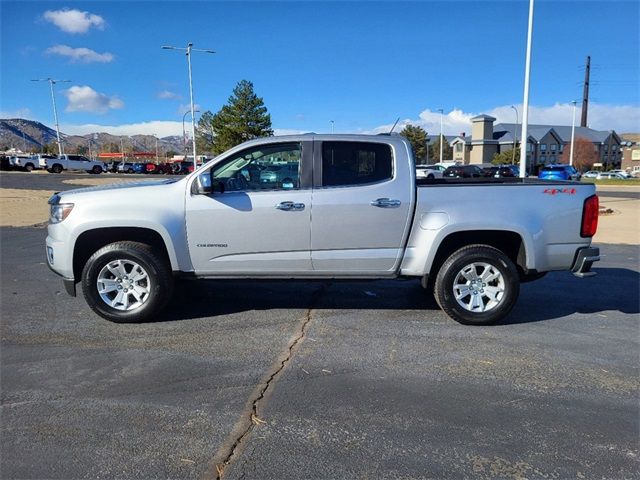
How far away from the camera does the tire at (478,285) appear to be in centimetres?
504

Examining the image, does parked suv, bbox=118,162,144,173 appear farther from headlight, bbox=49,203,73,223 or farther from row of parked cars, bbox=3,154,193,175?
headlight, bbox=49,203,73,223

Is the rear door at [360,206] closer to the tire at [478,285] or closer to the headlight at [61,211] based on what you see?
the tire at [478,285]

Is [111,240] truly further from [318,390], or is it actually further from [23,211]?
[23,211]

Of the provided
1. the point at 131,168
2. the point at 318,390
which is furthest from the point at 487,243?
the point at 131,168

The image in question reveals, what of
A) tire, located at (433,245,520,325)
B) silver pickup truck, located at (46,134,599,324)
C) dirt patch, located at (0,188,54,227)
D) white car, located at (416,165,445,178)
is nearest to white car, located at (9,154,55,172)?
dirt patch, located at (0,188,54,227)

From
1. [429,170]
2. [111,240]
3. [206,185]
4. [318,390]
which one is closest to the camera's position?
[318,390]

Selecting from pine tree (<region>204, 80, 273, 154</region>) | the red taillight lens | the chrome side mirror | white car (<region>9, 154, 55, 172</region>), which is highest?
pine tree (<region>204, 80, 273, 154</region>)

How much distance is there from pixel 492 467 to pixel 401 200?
2792 mm

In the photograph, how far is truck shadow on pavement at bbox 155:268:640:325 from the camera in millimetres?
5641

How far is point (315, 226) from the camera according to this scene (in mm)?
5000

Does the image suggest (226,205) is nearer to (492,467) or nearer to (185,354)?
(185,354)

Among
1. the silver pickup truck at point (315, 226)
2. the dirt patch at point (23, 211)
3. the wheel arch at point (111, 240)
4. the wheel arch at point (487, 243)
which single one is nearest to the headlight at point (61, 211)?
the silver pickup truck at point (315, 226)

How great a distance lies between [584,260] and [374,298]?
7.73ft

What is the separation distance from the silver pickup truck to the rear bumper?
0.01 m
